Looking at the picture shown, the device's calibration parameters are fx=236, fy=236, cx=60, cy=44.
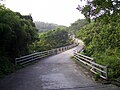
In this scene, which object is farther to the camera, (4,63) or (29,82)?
(4,63)

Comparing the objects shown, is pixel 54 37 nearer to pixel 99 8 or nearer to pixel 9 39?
pixel 9 39

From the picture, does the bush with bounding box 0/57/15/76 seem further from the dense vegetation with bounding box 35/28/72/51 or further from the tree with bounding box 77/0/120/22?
the dense vegetation with bounding box 35/28/72/51

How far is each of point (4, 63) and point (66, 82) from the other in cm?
642

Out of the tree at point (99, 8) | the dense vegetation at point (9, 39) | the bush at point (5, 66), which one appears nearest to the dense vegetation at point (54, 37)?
the dense vegetation at point (9, 39)

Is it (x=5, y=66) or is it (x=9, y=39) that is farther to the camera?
(x=9, y=39)

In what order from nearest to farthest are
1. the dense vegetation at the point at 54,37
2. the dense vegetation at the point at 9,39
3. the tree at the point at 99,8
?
1. the tree at the point at 99,8
2. the dense vegetation at the point at 9,39
3. the dense vegetation at the point at 54,37

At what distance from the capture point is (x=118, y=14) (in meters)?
11.5

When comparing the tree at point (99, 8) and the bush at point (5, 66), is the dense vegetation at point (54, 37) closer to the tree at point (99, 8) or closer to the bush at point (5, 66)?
the bush at point (5, 66)

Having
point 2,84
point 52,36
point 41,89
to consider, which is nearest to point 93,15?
point 41,89

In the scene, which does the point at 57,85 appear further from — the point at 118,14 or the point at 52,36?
the point at 52,36

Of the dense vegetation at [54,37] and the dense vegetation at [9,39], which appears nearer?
the dense vegetation at [9,39]

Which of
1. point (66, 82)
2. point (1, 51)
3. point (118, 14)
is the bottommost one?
point (66, 82)

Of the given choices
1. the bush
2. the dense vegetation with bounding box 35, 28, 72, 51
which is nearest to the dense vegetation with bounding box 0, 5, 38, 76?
the bush

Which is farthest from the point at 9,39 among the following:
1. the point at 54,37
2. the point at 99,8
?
the point at 54,37
